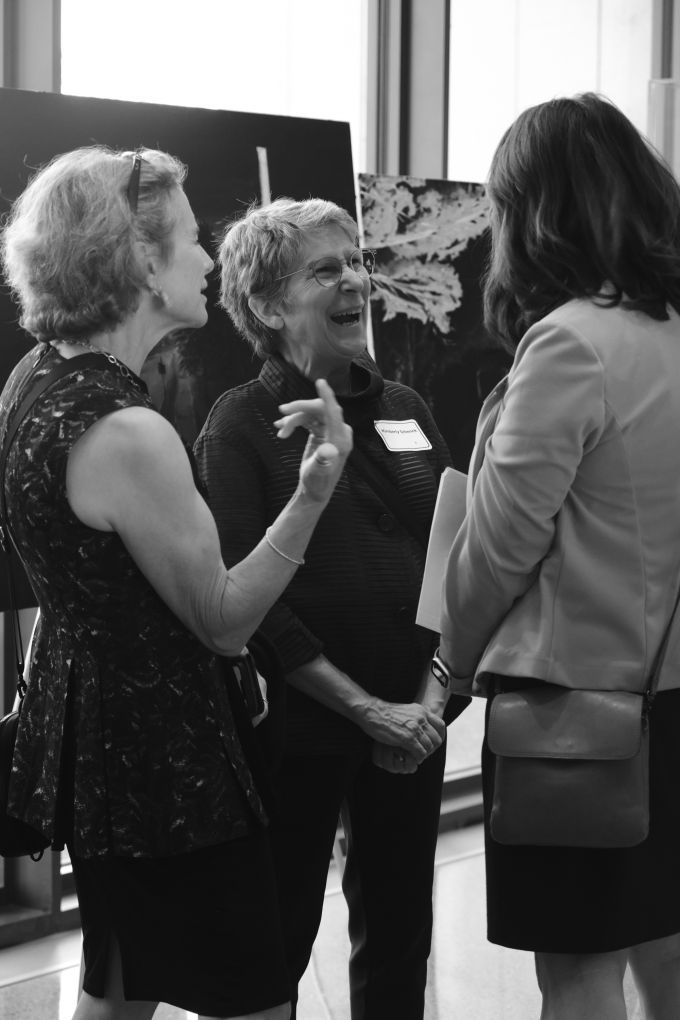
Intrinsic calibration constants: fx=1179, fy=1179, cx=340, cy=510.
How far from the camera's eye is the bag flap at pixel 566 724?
1552 millimetres

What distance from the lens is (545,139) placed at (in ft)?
5.35

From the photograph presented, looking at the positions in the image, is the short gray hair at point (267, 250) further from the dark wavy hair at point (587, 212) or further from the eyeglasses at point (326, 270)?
the dark wavy hair at point (587, 212)

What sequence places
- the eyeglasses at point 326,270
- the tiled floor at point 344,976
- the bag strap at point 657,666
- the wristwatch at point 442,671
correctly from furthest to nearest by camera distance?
the tiled floor at point 344,976 → the eyeglasses at point 326,270 → the wristwatch at point 442,671 → the bag strap at point 657,666

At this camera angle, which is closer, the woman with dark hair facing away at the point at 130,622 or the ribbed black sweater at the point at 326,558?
the woman with dark hair facing away at the point at 130,622

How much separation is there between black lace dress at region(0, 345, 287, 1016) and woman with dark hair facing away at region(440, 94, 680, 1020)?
14.9 inches

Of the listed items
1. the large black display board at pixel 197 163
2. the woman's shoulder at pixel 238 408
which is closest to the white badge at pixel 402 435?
the woman's shoulder at pixel 238 408

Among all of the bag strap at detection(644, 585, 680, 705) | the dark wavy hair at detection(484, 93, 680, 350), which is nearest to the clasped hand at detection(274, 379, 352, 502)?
the dark wavy hair at detection(484, 93, 680, 350)

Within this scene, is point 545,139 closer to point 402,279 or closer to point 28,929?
point 402,279

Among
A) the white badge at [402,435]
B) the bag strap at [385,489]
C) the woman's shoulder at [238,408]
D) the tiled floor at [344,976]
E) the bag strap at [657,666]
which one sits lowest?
the tiled floor at [344,976]

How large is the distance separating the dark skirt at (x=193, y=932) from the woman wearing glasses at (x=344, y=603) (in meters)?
0.49

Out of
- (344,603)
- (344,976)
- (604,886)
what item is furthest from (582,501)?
(344,976)

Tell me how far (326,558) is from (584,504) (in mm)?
646

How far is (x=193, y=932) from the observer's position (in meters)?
1.56

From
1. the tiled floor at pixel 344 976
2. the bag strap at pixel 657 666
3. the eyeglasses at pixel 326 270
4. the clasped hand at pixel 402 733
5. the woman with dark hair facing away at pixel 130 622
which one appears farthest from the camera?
the tiled floor at pixel 344 976
